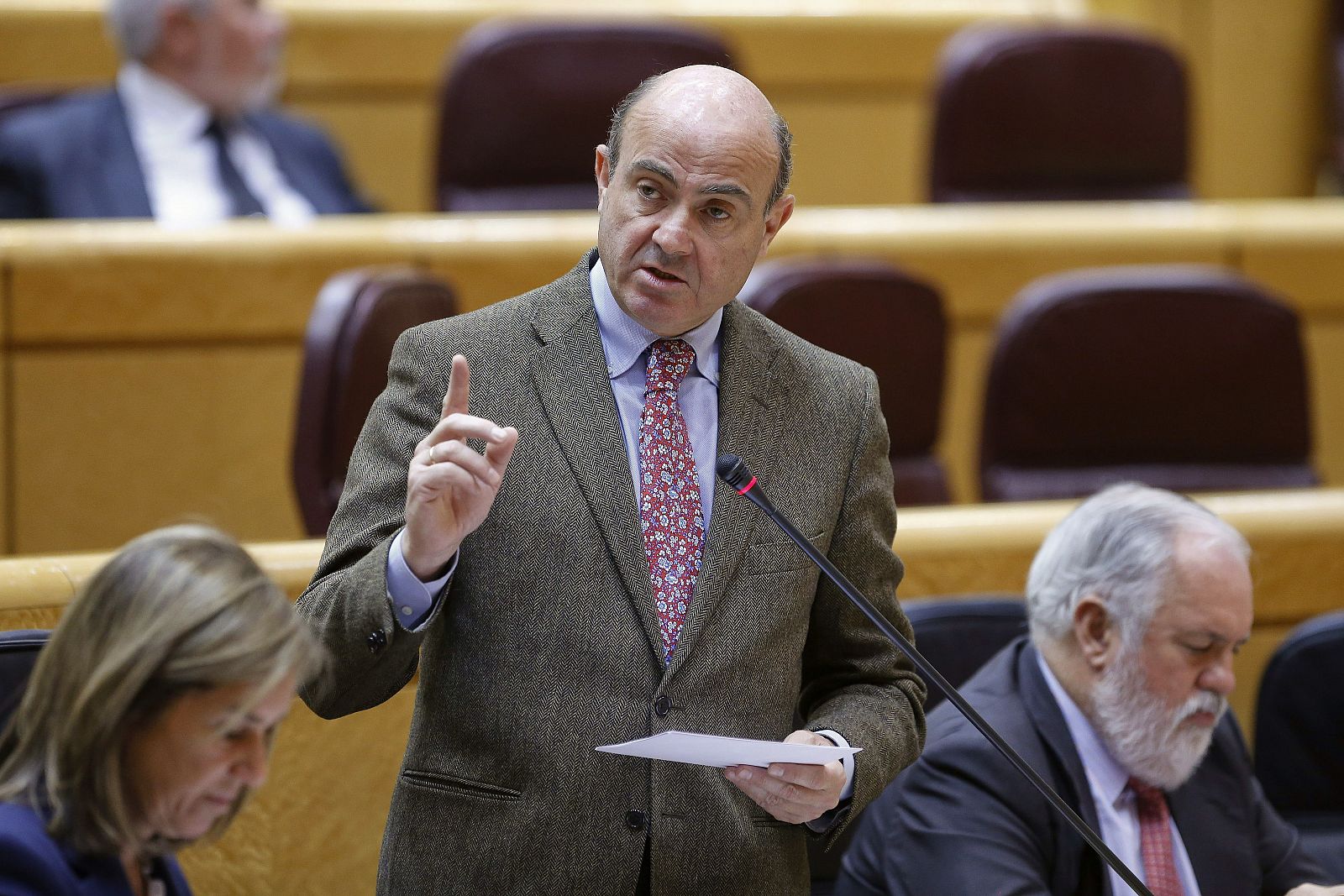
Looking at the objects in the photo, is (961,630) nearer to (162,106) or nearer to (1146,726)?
(1146,726)

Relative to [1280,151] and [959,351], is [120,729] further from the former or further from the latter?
[1280,151]

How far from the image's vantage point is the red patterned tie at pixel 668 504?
2.25ft

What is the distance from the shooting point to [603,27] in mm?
1701

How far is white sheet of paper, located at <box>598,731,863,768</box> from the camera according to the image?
60cm

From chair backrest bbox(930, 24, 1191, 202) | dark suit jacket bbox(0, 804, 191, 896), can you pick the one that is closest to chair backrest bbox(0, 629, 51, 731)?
dark suit jacket bbox(0, 804, 191, 896)

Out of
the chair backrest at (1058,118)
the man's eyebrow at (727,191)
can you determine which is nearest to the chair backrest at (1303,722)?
the man's eyebrow at (727,191)

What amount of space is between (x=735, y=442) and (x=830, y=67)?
139cm

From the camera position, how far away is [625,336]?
0.71 meters

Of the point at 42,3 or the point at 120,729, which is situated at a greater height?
the point at 42,3

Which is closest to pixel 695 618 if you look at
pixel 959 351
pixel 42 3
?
pixel 959 351

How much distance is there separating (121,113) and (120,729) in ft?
3.91

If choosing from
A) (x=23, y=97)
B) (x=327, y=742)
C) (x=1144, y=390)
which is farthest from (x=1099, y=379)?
(x=23, y=97)

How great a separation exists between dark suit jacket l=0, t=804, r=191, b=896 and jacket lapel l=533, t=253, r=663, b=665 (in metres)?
0.22

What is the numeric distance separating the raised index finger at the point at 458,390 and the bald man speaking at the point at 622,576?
50 mm
